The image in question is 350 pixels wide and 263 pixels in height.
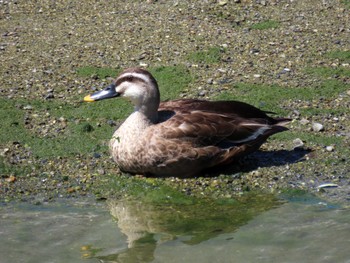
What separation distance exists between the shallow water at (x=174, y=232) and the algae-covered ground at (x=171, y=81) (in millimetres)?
305

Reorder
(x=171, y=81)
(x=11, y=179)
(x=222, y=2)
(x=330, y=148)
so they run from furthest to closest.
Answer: (x=222, y=2), (x=171, y=81), (x=330, y=148), (x=11, y=179)

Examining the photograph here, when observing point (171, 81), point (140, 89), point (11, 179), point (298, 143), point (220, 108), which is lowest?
point (11, 179)

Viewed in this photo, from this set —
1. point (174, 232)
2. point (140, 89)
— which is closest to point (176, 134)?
point (140, 89)

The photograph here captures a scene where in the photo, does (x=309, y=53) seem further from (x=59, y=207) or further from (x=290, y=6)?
(x=59, y=207)

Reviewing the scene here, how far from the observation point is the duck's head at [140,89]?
8672mm

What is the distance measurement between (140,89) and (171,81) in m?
2.26

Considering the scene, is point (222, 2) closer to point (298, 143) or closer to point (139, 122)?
point (298, 143)

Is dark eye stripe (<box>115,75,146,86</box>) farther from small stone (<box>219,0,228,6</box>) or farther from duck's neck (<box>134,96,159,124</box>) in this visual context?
small stone (<box>219,0,228,6</box>)

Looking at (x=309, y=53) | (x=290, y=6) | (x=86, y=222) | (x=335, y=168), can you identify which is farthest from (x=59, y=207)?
(x=290, y=6)

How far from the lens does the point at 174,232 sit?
751 centimetres

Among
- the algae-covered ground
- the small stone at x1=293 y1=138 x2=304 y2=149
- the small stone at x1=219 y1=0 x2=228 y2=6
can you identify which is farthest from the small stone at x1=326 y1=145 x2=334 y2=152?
the small stone at x1=219 y1=0 x2=228 y2=6

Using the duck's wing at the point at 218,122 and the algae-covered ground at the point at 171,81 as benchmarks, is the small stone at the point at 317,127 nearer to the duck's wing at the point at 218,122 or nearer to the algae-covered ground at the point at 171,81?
the algae-covered ground at the point at 171,81

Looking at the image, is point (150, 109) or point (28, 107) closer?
point (150, 109)

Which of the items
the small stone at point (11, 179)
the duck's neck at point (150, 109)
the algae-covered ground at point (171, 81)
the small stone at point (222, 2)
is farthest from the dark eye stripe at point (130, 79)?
the small stone at point (222, 2)
